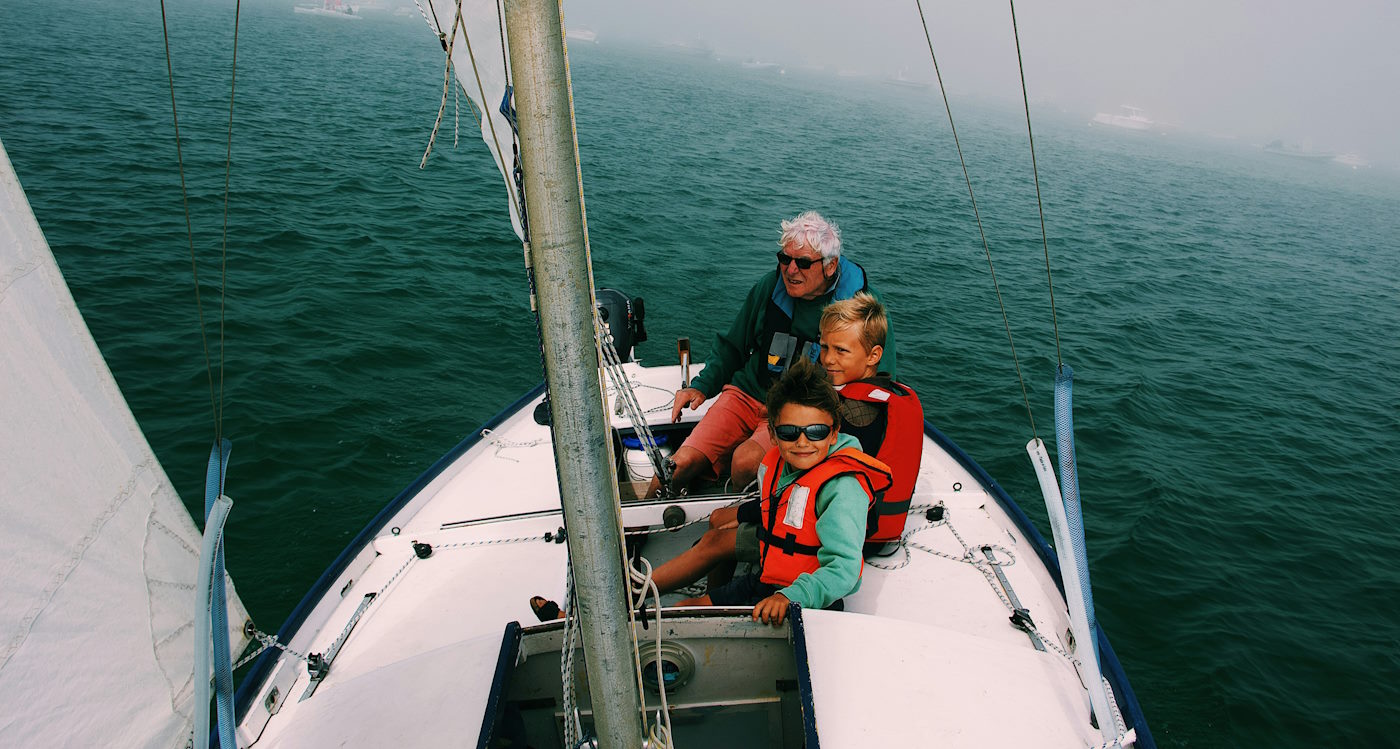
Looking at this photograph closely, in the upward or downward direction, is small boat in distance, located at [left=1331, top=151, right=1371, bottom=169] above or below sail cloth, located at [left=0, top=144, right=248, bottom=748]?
below

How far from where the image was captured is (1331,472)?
9328mm

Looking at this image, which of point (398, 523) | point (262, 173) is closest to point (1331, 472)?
point (398, 523)

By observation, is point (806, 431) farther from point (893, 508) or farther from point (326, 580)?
point (326, 580)

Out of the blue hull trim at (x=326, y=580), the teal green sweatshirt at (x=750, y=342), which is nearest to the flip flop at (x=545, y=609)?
the blue hull trim at (x=326, y=580)

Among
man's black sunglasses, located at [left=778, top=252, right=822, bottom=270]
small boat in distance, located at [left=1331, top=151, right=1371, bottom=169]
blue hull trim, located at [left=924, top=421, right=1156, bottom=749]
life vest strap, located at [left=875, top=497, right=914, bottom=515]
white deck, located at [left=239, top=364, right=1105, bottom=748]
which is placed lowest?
small boat in distance, located at [left=1331, top=151, right=1371, bottom=169]

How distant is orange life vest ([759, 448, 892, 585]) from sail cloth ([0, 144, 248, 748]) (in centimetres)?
199

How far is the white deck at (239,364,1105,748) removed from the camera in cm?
237

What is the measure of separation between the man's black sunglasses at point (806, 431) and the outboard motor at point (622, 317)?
11.9ft

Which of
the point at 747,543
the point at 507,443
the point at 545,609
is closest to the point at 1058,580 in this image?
the point at 747,543

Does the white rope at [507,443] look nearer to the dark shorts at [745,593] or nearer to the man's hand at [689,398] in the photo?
the man's hand at [689,398]

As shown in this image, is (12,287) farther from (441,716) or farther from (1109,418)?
(1109,418)

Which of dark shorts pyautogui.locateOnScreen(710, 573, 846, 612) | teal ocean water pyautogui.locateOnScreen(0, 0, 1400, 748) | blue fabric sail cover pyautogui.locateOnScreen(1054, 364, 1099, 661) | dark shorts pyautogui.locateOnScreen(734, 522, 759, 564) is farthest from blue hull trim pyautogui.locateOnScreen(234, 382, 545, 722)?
blue fabric sail cover pyautogui.locateOnScreen(1054, 364, 1099, 661)

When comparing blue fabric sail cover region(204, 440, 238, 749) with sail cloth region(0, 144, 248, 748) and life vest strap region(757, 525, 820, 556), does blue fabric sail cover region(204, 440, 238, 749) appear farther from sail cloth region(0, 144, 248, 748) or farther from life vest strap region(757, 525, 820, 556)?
life vest strap region(757, 525, 820, 556)

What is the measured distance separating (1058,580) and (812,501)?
1812 mm
